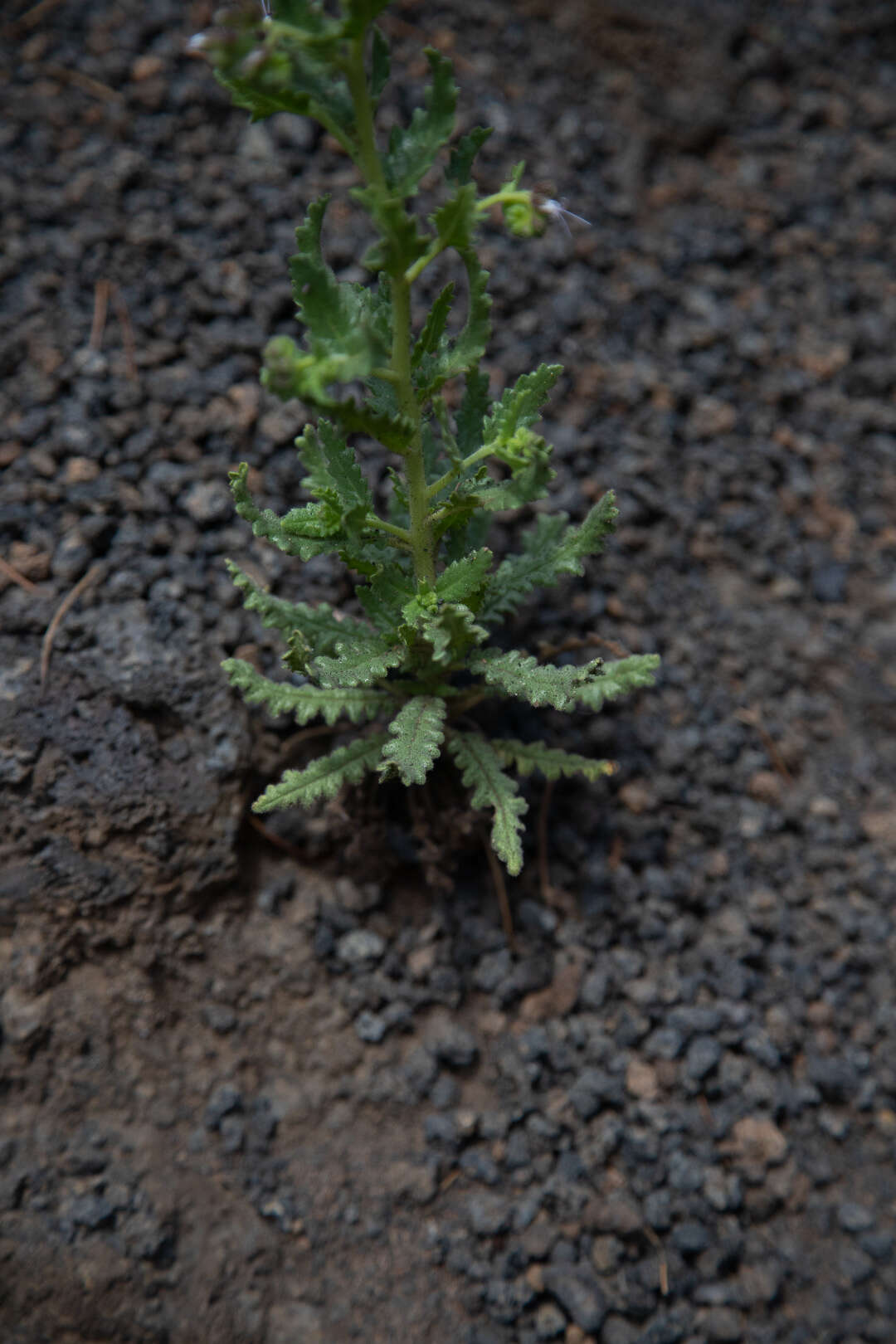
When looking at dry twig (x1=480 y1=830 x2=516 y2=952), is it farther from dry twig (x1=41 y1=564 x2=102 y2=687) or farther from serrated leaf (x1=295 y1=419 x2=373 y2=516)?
dry twig (x1=41 y1=564 x2=102 y2=687)

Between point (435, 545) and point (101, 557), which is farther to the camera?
point (101, 557)

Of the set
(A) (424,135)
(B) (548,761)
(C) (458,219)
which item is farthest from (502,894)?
(A) (424,135)

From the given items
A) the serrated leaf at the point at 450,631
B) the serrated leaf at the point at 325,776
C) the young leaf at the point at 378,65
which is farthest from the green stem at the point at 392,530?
the young leaf at the point at 378,65

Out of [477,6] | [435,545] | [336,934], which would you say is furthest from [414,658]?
[477,6]

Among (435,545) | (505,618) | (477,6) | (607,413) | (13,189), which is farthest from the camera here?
(477,6)

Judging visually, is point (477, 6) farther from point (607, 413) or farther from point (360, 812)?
point (360, 812)

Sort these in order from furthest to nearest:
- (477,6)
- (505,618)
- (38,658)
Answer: (477,6) → (505,618) → (38,658)

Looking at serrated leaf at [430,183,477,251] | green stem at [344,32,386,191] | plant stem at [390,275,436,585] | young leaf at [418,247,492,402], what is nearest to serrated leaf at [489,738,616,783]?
plant stem at [390,275,436,585]
